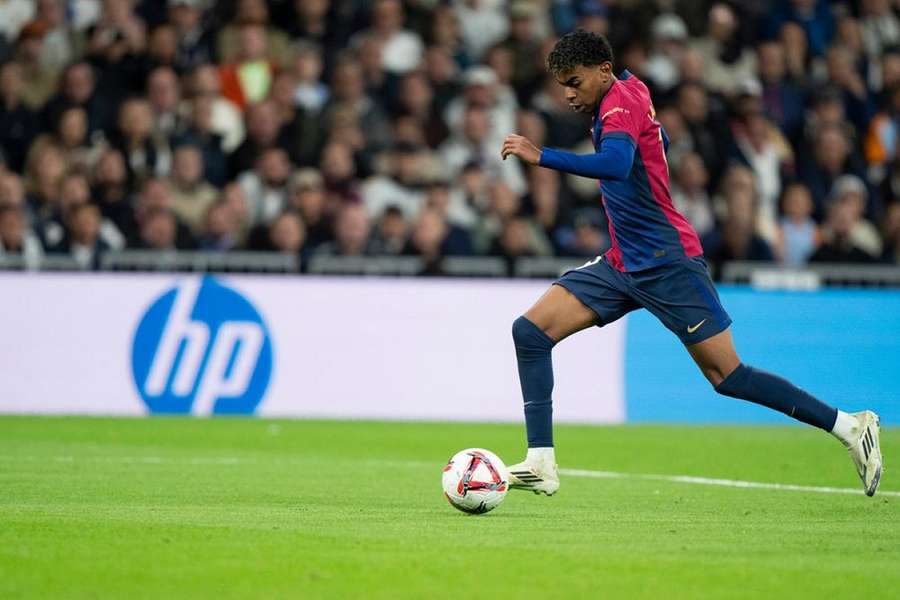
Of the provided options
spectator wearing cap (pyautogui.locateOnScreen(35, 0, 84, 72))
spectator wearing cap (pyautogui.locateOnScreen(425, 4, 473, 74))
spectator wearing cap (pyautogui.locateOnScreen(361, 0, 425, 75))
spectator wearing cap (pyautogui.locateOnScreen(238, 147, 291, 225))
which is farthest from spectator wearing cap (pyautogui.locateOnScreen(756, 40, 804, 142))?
spectator wearing cap (pyautogui.locateOnScreen(35, 0, 84, 72))

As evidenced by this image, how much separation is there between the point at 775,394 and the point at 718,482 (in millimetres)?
1604

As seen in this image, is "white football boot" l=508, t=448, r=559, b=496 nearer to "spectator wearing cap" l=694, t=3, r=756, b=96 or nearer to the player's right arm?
the player's right arm

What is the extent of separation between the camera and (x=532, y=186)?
17.8m

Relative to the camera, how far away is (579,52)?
868 centimetres

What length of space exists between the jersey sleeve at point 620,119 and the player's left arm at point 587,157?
0.03 m

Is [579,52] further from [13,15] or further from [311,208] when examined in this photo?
[13,15]

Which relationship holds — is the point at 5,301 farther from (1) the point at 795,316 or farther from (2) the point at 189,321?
(1) the point at 795,316

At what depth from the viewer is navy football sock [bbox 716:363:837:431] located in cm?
897

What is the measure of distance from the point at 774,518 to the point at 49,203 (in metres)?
9.91

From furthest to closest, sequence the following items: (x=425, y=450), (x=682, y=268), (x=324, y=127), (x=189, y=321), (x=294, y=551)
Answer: (x=324, y=127)
(x=189, y=321)
(x=425, y=450)
(x=682, y=268)
(x=294, y=551)

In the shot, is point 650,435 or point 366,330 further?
point 366,330

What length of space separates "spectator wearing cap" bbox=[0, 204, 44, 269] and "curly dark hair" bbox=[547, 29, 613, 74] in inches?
334

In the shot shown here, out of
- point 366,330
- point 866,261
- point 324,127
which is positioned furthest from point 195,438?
point 866,261

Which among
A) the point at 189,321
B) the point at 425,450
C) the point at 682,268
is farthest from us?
the point at 189,321
